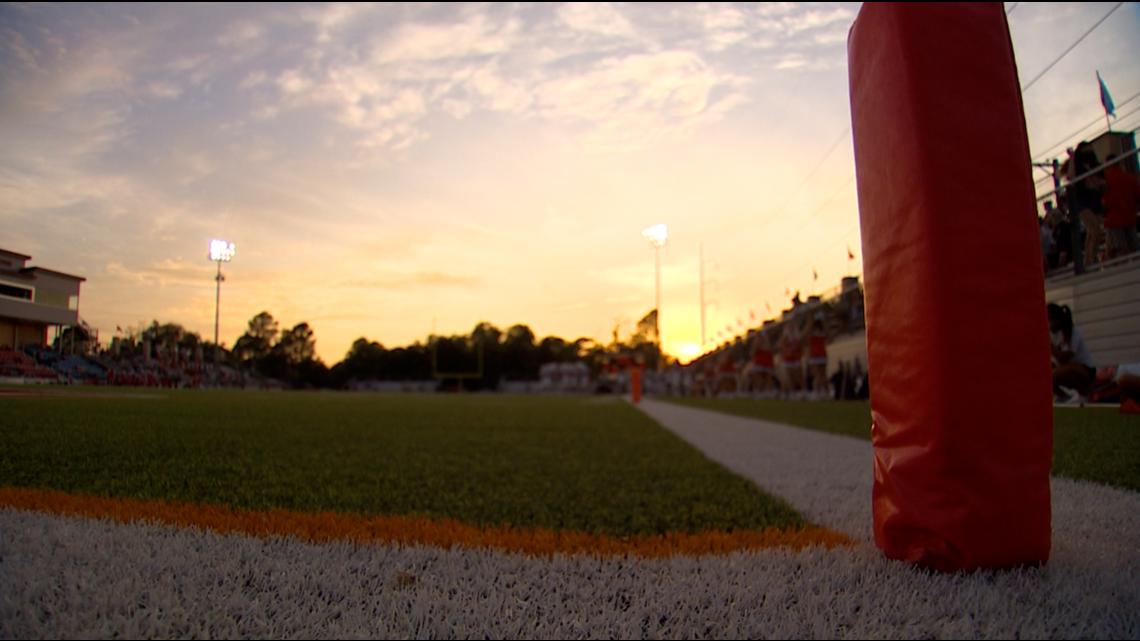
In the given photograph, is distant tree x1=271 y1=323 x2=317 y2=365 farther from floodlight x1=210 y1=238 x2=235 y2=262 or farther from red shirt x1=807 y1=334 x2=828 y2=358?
red shirt x1=807 y1=334 x2=828 y2=358

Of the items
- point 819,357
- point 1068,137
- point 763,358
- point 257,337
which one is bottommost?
point 257,337

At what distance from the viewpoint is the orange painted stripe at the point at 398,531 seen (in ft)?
7.64

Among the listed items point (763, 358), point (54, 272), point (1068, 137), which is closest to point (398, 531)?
point (54, 272)

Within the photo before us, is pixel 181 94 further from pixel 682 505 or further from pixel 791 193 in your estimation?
pixel 791 193

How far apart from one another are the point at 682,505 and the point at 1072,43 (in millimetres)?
2892

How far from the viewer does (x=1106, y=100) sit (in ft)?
9.03

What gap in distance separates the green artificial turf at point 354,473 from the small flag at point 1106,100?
7.06 ft

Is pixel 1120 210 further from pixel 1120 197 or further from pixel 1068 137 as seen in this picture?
pixel 1068 137

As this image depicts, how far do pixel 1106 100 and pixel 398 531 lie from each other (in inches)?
133

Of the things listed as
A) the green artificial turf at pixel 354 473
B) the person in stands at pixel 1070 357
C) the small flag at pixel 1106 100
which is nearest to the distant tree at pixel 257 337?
the green artificial turf at pixel 354 473

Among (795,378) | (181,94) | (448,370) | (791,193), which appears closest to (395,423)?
(791,193)

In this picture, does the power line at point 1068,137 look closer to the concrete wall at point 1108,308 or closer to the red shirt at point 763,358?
the concrete wall at point 1108,308

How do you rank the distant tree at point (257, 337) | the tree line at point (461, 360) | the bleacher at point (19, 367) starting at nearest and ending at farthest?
the bleacher at point (19, 367) < the distant tree at point (257, 337) < the tree line at point (461, 360)

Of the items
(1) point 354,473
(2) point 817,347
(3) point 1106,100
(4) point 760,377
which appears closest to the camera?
(3) point 1106,100
